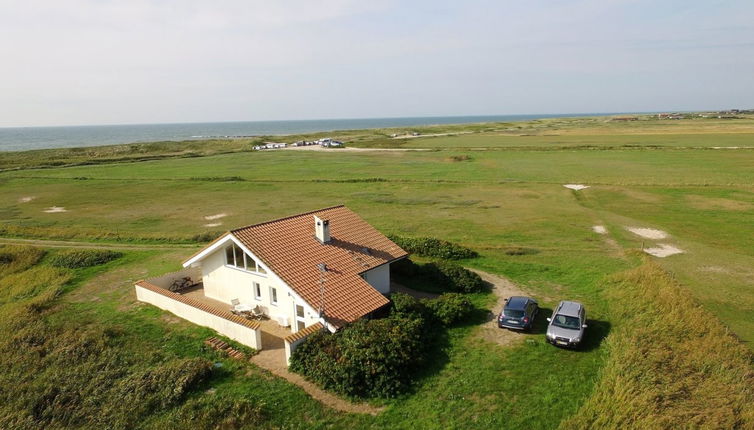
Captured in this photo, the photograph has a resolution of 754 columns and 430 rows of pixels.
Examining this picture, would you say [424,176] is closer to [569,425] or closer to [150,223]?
[150,223]

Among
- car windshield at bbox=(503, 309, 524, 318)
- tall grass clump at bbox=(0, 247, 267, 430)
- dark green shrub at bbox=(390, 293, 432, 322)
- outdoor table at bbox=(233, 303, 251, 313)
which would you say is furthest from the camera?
outdoor table at bbox=(233, 303, 251, 313)

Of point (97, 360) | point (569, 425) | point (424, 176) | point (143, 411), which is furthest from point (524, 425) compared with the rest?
point (424, 176)

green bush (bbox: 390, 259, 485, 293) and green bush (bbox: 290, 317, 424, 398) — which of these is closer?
green bush (bbox: 290, 317, 424, 398)

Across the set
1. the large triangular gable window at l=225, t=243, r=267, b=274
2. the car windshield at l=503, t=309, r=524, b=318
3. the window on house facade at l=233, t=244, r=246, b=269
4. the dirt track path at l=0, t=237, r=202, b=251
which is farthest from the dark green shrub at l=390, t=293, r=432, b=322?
the dirt track path at l=0, t=237, r=202, b=251

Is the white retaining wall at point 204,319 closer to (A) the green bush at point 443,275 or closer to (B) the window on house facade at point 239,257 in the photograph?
(B) the window on house facade at point 239,257

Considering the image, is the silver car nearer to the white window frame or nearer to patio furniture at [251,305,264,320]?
the white window frame

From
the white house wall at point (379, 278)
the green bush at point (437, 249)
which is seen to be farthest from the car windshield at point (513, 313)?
the green bush at point (437, 249)

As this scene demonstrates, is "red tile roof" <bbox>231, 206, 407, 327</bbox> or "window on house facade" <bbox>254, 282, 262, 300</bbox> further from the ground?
"red tile roof" <bbox>231, 206, 407, 327</bbox>
